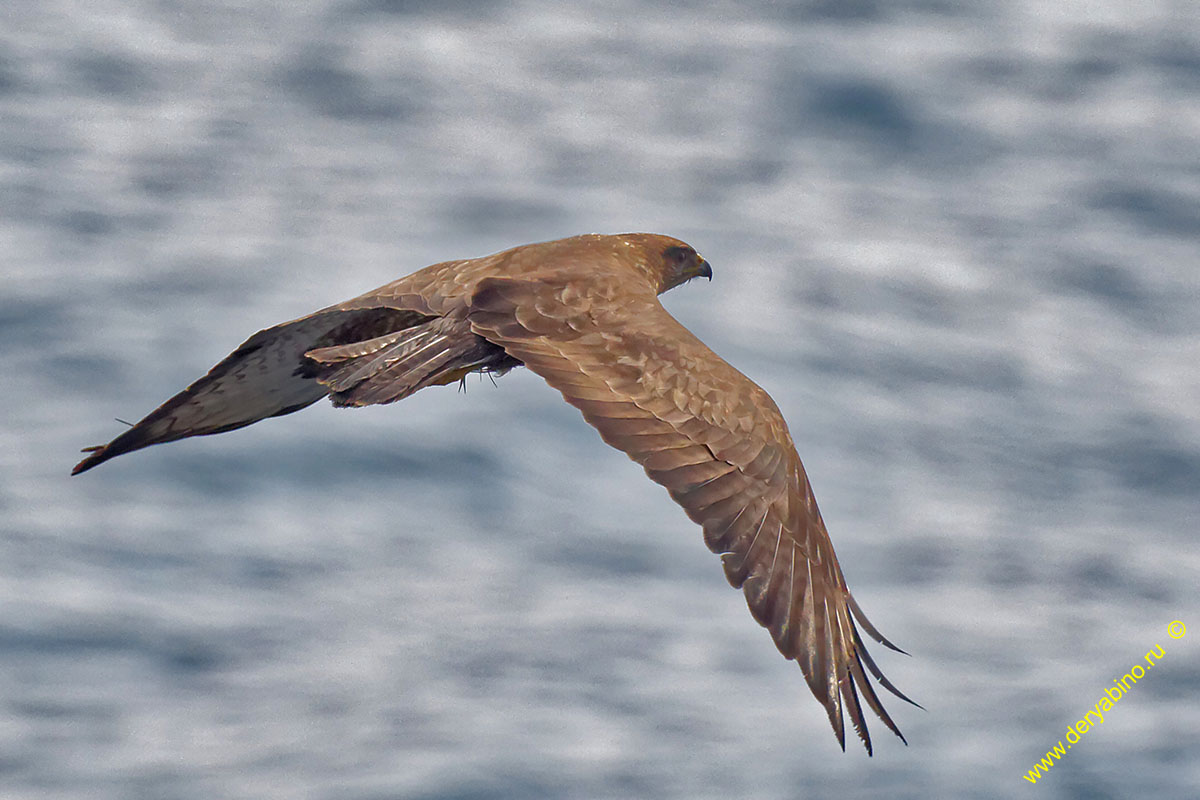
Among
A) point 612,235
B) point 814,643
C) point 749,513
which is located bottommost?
point 814,643

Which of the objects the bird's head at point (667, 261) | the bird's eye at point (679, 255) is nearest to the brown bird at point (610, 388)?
the bird's head at point (667, 261)

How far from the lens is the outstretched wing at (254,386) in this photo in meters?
9.03

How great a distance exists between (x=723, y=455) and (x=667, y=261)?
2.71m

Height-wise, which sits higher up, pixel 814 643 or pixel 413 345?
pixel 413 345

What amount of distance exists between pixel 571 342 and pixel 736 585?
1.63m

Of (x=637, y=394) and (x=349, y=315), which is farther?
(x=349, y=315)

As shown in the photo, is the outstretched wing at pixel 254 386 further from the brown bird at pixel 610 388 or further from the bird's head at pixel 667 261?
the bird's head at pixel 667 261

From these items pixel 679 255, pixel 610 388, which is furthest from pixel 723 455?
pixel 679 255

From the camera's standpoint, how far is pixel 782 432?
8289mm

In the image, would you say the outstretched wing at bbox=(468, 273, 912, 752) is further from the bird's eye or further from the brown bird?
the bird's eye

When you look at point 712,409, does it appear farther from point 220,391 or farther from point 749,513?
point 220,391

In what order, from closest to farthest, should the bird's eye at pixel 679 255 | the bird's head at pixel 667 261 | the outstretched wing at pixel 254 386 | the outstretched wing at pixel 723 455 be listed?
the outstretched wing at pixel 723 455, the outstretched wing at pixel 254 386, the bird's head at pixel 667 261, the bird's eye at pixel 679 255

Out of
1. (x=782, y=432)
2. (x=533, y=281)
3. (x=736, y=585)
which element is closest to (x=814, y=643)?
(x=736, y=585)

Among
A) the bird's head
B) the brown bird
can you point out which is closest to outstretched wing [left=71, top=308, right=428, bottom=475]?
the brown bird
